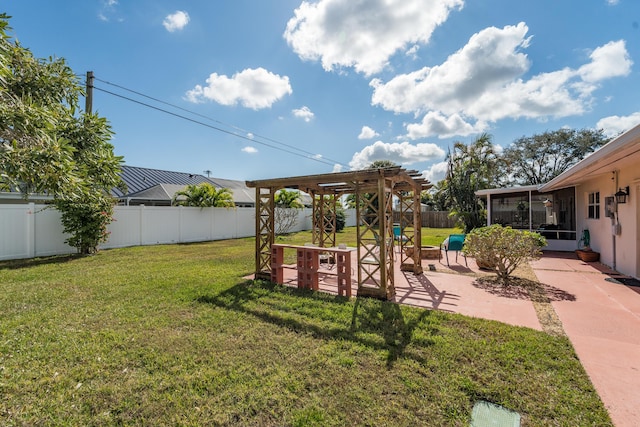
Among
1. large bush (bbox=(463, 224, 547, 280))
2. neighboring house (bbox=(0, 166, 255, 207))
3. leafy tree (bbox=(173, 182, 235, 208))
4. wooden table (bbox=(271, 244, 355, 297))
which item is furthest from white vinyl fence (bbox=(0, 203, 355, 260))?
large bush (bbox=(463, 224, 547, 280))

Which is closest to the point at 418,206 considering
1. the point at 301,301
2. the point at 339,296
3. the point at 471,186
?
the point at 339,296

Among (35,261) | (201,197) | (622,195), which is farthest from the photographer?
(201,197)

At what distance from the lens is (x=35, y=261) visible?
873 cm

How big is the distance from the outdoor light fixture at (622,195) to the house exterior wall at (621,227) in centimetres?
11

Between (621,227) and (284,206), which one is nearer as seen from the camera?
(621,227)

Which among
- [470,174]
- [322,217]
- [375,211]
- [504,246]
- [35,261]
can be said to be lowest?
[35,261]

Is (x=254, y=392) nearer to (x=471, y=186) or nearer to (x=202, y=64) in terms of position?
(x=202, y=64)

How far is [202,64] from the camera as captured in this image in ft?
36.7

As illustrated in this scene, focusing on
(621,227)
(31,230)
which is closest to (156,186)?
(31,230)

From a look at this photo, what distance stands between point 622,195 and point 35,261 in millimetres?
16852

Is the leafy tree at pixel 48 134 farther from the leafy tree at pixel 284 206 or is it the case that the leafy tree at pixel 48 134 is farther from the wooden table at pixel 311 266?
the leafy tree at pixel 284 206

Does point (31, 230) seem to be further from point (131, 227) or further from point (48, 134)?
point (48, 134)

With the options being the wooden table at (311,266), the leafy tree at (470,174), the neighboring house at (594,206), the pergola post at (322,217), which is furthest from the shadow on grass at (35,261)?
the leafy tree at (470,174)

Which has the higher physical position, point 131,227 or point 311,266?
point 131,227
